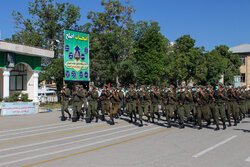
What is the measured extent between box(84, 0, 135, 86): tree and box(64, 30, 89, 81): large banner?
10.8 meters

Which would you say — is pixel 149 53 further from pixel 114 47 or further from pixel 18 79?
pixel 18 79

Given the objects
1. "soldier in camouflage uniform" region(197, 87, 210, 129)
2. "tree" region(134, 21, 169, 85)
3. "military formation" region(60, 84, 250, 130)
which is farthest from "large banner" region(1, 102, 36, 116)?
"tree" region(134, 21, 169, 85)

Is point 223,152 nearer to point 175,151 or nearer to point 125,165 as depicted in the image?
point 175,151

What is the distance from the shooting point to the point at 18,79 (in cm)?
2777

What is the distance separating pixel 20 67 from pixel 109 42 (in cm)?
1313

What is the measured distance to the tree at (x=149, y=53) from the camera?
38.3m

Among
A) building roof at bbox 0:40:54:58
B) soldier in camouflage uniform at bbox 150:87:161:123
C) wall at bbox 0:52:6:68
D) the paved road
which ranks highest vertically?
building roof at bbox 0:40:54:58

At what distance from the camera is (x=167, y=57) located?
42375mm

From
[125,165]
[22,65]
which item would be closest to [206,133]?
[125,165]

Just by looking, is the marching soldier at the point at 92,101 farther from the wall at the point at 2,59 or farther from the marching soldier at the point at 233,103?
the wall at the point at 2,59

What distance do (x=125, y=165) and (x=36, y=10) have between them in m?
39.8

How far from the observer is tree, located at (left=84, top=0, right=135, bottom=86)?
36497 millimetres

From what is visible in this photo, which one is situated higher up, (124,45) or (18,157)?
(124,45)

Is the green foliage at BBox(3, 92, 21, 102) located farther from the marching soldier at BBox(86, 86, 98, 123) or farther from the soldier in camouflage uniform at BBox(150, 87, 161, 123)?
the soldier in camouflage uniform at BBox(150, 87, 161, 123)
